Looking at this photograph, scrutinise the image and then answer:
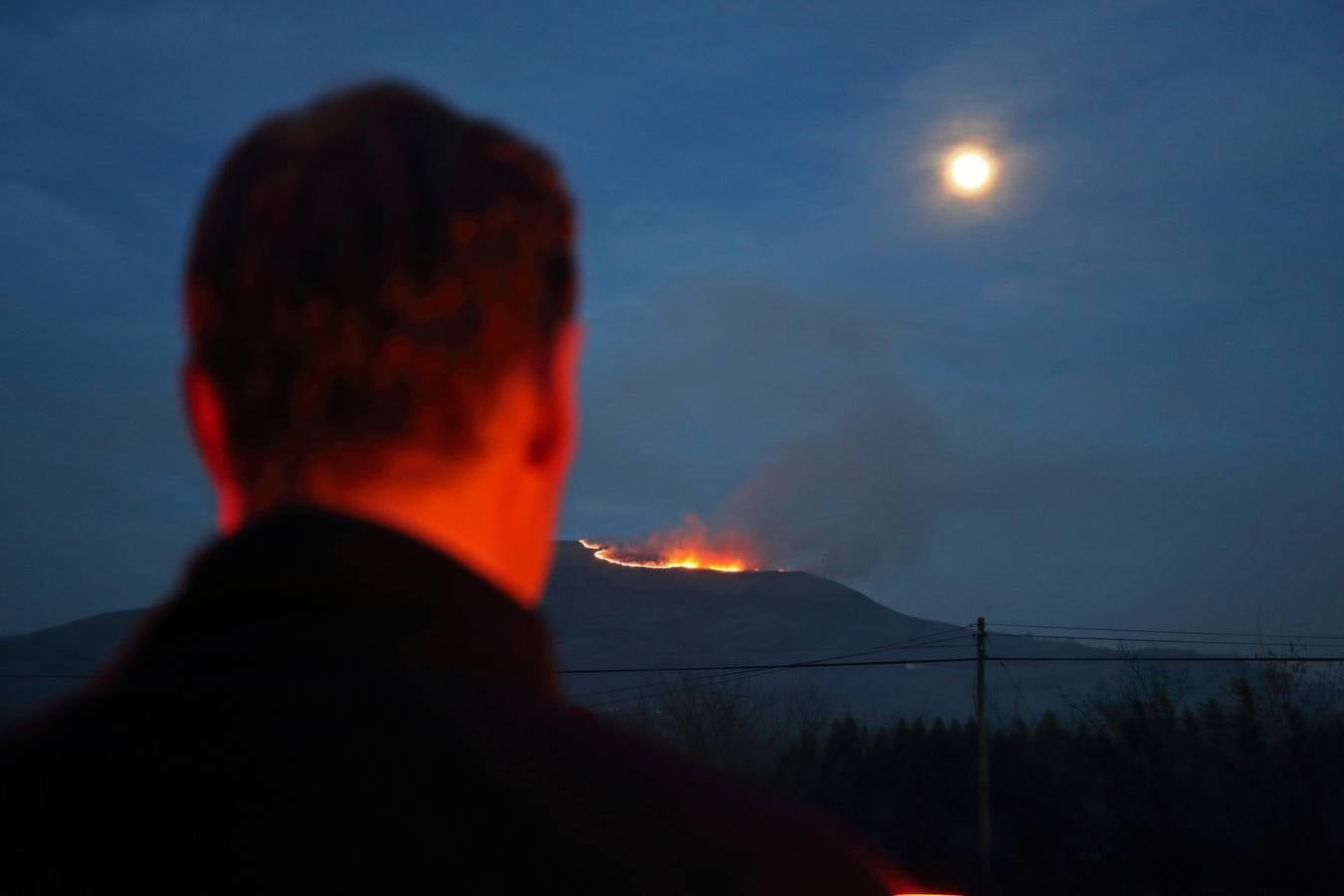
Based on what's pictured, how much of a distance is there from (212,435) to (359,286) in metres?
0.23

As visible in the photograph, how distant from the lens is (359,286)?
1.01 meters

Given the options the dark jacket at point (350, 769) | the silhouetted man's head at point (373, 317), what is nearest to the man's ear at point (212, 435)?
the silhouetted man's head at point (373, 317)

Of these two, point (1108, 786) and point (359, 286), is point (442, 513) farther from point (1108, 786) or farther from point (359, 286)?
point (1108, 786)

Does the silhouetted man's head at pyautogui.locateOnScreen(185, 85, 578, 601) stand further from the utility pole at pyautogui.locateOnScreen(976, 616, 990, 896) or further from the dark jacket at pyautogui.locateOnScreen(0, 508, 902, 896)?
the utility pole at pyautogui.locateOnScreen(976, 616, 990, 896)

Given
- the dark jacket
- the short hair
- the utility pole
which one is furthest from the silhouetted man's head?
the utility pole

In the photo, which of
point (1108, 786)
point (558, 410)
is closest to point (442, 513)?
point (558, 410)

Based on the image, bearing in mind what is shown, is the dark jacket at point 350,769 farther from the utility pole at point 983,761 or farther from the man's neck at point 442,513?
the utility pole at point 983,761

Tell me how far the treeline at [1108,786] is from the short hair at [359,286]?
3853cm

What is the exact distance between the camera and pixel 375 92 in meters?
1.14

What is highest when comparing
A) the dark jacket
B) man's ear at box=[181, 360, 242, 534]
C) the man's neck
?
man's ear at box=[181, 360, 242, 534]

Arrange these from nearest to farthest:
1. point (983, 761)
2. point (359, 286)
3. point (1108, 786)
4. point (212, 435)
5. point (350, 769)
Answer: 1. point (350, 769)
2. point (359, 286)
3. point (212, 435)
4. point (983, 761)
5. point (1108, 786)

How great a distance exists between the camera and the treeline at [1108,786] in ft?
135

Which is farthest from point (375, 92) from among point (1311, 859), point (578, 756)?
point (1311, 859)

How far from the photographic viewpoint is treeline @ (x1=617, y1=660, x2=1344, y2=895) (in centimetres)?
4100
